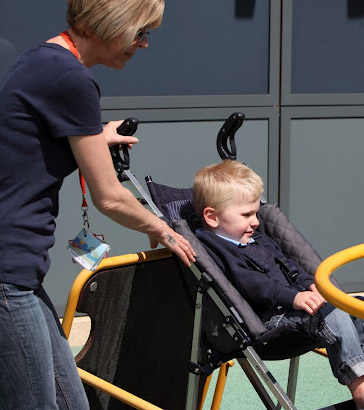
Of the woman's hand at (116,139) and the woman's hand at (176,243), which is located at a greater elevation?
the woman's hand at (116,139)

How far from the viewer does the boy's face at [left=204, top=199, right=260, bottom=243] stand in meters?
3.10

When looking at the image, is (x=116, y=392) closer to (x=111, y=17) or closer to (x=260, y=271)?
(x=260, y=271)

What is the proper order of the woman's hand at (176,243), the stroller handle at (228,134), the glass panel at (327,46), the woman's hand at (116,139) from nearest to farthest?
the woman's hand at (176,243), the woman's hand at (116,139), the stroller handle at (228,134), the glass panel at (327,46)

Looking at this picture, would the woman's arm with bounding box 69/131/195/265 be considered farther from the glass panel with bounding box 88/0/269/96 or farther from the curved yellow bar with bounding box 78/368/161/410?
the glass panel with bounding box 88/0/269/96

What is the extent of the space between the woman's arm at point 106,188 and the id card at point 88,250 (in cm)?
15

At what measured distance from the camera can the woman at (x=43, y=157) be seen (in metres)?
2.18

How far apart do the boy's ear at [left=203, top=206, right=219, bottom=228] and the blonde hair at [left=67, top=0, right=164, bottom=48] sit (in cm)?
95

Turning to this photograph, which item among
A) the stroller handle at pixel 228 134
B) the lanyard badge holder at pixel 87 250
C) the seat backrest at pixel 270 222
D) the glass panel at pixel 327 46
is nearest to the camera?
the lanyard badge holder at pixel 87 250

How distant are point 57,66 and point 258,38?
3179mm

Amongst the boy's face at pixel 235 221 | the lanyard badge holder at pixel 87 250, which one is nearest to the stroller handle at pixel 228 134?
the boy's face at pixel 235 221

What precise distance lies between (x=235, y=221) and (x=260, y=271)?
8.2 inches

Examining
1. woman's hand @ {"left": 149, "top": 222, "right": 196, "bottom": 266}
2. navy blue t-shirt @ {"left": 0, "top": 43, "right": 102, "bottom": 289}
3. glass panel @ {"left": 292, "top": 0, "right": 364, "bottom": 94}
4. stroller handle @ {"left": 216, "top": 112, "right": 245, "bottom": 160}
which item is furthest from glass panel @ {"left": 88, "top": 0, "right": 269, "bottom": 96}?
navy blue t-shirt @ {"left": 0, "top": 43, "right": 102, "bottom": 289}

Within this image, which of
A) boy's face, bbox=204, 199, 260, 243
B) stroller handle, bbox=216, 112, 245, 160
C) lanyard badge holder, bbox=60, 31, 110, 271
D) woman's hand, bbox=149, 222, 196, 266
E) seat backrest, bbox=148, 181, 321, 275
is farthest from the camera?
stroller handle, bbox=216, 112, 245, 160

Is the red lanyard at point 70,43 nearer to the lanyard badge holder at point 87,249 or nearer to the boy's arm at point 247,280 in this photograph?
the lanyard badge holder at point 87,249
